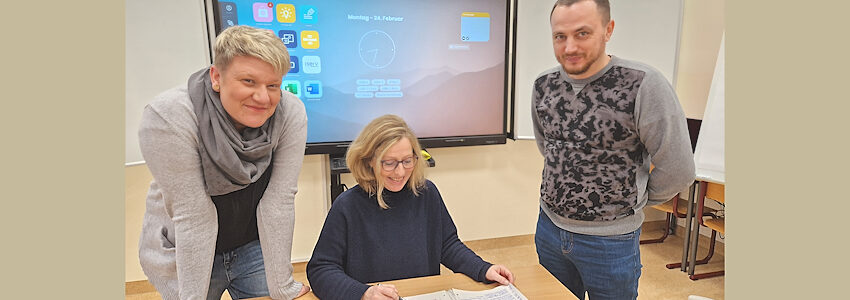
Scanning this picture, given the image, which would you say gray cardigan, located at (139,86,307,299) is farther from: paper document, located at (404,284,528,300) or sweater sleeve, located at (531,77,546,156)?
sweater sleeve, located at (531,77,546,156)

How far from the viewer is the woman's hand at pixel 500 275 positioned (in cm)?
143

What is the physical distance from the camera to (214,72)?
1209 mm

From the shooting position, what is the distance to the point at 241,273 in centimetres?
150

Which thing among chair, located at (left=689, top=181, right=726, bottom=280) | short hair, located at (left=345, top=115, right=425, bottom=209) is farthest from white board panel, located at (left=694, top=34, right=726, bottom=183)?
short hair, located at (left=345, top=115, right=425, bottom=209)

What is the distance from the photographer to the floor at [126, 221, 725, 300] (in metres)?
2.84

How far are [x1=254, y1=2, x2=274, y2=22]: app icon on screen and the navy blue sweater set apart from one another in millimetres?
1556

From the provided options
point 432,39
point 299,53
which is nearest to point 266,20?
point 299,53

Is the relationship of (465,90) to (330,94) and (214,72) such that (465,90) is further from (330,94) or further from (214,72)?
(214,72)

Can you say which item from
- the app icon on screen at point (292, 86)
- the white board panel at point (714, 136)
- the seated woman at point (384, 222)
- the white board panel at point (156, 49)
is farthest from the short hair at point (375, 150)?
Result: the white board panel at point (714, 136)

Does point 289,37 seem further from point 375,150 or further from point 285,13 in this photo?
point 375,150

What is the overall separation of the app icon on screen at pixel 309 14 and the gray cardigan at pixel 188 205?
4.76ft

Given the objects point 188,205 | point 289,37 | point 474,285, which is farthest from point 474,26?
point 188,205

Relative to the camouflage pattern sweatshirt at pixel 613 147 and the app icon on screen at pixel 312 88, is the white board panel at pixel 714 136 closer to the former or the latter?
the camouflage pattern sweatshirt at pixel 613 147

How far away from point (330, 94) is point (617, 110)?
1.81 metres
